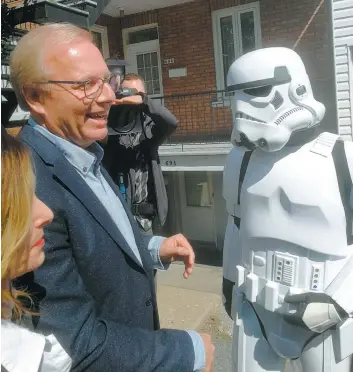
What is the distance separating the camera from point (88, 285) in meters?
1.31

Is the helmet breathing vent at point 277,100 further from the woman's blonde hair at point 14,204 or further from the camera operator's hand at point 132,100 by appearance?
the woman's blonde hair at point 14,204

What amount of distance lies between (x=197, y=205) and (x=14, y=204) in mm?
7799

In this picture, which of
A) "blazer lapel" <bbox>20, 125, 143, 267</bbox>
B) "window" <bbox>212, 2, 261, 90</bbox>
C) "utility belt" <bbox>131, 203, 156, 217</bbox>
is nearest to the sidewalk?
"utility belt" <bbox>131, 203, 156, 217</bbox>

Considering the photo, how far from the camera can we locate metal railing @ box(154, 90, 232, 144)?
26.2 ft

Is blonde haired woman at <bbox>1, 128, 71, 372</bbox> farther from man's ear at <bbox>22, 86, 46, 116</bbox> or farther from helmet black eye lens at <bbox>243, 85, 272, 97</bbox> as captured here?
helmet black eye lens at <bbox>243, 85, 272, 97</bbox>

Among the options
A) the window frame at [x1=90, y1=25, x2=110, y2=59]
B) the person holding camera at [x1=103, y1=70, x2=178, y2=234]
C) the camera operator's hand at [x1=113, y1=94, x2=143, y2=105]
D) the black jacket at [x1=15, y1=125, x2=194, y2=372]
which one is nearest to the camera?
the black jacket at [x1=15, y1=125, x2=194, y2=372]

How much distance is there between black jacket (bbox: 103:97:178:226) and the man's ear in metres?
1.64

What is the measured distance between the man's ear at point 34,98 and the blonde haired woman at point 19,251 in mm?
387

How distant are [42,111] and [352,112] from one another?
18.9 feet

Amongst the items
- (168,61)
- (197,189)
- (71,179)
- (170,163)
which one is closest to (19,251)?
(71,179)

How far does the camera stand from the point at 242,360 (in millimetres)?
2273

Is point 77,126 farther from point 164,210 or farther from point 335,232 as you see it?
point 164,210

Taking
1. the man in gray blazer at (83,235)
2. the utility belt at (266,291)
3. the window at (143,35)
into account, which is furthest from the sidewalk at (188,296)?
the window at (143,35)

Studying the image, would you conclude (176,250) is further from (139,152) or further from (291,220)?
(139,152)
